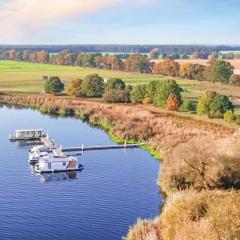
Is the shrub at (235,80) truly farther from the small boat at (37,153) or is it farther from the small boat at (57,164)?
the small boat at (57,164)

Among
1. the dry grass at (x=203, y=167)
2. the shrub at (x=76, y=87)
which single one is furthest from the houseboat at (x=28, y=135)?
the shrub at (x=76, y=87)

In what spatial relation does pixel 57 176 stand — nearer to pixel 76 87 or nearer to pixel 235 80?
pixel 76 87

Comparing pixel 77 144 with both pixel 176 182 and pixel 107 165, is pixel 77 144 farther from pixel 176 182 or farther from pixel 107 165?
pixel 176 182

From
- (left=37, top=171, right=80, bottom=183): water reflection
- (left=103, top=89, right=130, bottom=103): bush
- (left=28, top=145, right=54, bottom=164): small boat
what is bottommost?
(left=37, top=171, right=80, bottom=183): water reflection

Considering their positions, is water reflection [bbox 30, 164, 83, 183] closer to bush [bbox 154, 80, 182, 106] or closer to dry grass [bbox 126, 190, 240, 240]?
dry grass [bbox 126, 190, 240, 240]

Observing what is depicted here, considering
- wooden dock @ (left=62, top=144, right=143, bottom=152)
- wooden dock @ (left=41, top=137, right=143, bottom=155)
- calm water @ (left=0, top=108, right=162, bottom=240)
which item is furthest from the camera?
wooden dock @ (left=62, top=144, right=143, bottom=152)

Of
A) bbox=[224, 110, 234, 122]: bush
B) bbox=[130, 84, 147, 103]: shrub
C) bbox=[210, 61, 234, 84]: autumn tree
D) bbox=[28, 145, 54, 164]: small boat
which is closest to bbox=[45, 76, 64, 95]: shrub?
bbox=[130, 84, 147, 103]: shrub
